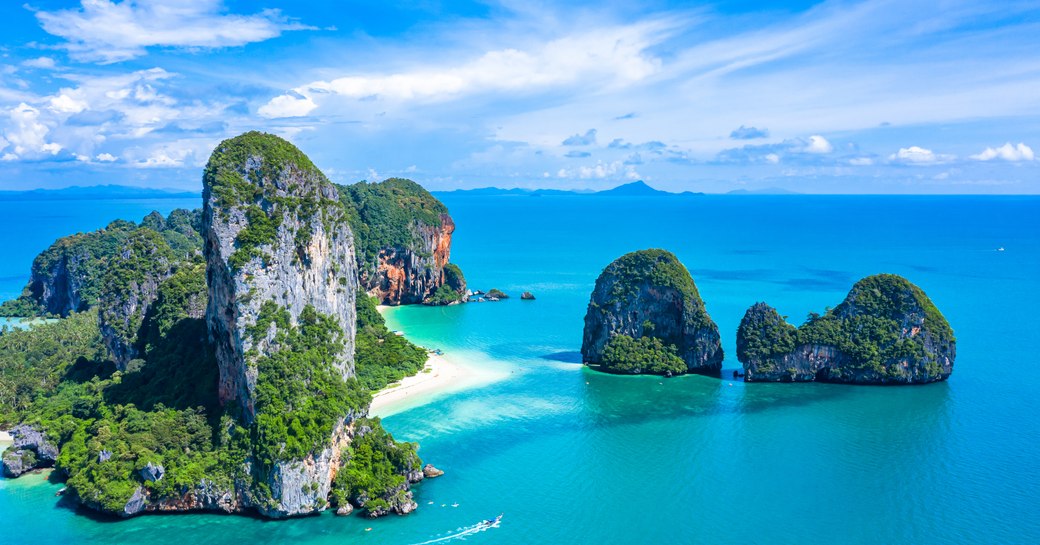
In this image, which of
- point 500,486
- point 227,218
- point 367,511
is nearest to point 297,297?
point 227,218

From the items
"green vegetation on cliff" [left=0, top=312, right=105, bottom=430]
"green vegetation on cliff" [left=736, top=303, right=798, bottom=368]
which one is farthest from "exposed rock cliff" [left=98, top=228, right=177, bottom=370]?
"green vegetation on cliff" [left=736, top=303, right=798, bottom=368]

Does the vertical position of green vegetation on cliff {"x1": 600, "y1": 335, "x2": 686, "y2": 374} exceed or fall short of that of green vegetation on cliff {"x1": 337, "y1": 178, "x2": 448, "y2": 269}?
it falls short

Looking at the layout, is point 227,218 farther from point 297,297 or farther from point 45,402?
point 45,402

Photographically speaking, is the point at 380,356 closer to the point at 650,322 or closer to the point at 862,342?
the point at 650,322

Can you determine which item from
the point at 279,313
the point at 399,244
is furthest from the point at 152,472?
the point at 399,244

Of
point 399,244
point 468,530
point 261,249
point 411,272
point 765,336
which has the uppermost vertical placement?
point 399,244

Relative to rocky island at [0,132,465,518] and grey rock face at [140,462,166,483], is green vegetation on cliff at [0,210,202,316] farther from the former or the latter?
grey rock face at [140,462,166,483]

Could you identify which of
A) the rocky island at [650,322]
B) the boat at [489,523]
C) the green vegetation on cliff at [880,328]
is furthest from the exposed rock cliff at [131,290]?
the green vegetation on cliff at [880,328]
